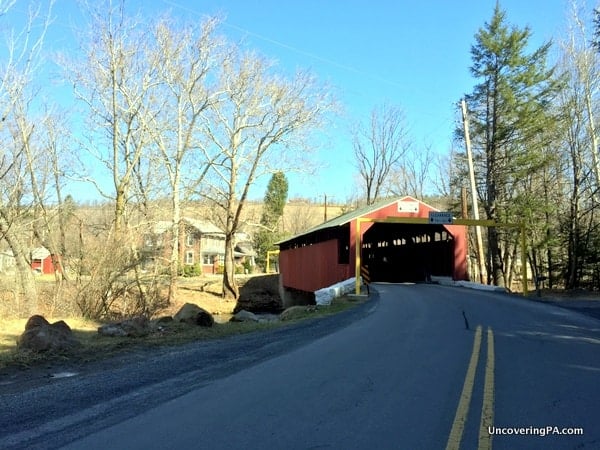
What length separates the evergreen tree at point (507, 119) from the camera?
109 feet

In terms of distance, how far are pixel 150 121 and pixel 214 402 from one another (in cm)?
2563

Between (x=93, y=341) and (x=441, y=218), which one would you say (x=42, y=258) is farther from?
(x=93, y=341)

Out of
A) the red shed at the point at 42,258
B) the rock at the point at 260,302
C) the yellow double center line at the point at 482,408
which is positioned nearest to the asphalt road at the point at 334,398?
Result: the yellow double center line at the point at 482,408

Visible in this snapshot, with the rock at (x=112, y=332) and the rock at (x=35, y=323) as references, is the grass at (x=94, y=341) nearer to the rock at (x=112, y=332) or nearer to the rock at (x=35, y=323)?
the rock at (x=112, y=332)

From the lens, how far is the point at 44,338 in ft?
29.5

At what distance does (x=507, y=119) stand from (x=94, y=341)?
30.9m

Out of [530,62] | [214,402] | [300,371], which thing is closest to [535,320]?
[300,371]

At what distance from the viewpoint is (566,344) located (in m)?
9.47

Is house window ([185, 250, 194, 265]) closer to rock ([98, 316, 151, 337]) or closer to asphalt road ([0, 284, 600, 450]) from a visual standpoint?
rock ([98, 316, 151, 337])

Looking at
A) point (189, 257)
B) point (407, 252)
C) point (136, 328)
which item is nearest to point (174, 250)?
point (407, 252)

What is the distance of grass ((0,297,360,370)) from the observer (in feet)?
27.3

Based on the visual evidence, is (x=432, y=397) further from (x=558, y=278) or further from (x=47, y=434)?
(x=558, y=278)

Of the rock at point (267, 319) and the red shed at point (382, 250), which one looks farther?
the red shed at point (382, 250)

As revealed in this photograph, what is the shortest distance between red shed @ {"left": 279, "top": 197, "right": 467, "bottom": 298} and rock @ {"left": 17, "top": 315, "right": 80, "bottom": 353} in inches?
644
